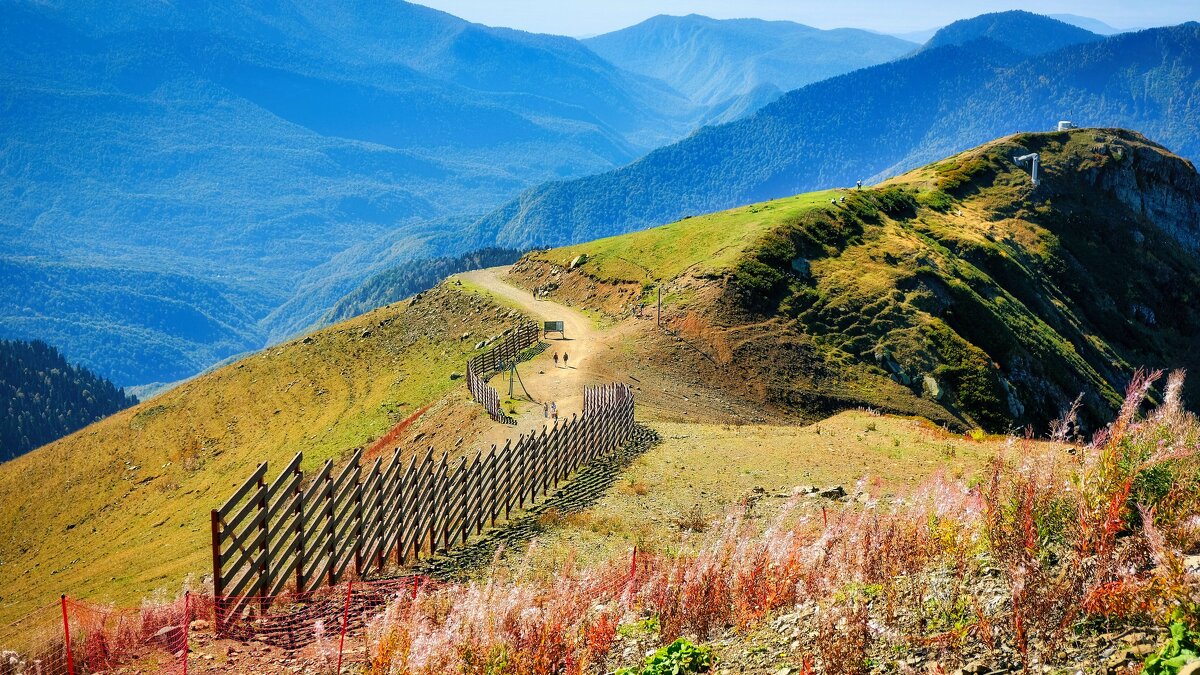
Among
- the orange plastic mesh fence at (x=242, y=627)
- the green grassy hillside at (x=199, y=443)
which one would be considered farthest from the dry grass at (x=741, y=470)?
the green grassy hillside at (x=199, y=443)

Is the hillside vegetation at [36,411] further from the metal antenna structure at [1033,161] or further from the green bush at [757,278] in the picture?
the metal antenna structure at [1033,161]

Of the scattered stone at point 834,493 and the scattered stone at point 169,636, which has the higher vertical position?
the scattered stone at point 169,636

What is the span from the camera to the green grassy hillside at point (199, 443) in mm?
38031

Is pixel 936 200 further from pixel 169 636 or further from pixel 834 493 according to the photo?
pixel 169 636

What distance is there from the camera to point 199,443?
182 feet

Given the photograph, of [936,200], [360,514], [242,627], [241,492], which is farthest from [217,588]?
[936,200]

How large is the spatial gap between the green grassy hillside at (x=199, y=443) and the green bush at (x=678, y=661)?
82.0 feet

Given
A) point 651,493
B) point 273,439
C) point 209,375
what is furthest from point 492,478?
point 209,375

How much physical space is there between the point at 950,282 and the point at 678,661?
5025 centimetres

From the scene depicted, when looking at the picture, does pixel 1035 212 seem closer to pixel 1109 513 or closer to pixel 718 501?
pixel 718 501

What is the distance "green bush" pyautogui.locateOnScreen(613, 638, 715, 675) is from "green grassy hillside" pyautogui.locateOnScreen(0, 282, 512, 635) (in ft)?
82.0

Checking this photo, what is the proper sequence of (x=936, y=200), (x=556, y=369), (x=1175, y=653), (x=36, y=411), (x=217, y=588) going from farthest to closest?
(x=36, y=411)
(x=936, y=200)
(x=556, y=369)
(x=217, y=588)
(x=1175, y=653)

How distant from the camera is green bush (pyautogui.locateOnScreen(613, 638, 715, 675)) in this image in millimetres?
8641

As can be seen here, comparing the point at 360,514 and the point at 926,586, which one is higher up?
the point at 926,586
